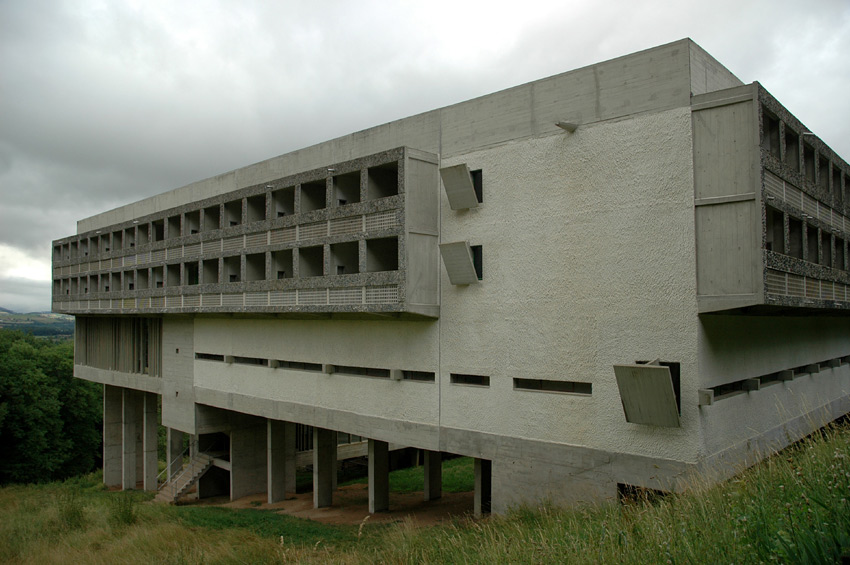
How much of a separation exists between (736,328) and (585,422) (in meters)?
4.43

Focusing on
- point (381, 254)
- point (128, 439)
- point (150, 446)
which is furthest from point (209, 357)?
point (128, 439)

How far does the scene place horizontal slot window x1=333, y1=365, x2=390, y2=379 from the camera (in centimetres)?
2028

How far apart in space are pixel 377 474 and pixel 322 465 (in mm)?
3380

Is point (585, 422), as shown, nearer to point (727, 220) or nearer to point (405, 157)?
point (727, 220)

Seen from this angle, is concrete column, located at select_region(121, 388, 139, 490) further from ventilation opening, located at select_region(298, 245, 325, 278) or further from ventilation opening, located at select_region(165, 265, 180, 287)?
ventilation opening, located at select_region(298, 245, 325, 278)

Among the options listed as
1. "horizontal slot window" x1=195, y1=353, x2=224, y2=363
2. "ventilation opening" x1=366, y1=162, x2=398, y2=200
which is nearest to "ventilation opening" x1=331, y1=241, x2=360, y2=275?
"ventilation opening" x1=366, y1=162, x2=398, y2=200

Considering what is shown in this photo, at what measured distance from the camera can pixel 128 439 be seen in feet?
131

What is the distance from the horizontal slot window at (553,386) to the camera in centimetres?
1536

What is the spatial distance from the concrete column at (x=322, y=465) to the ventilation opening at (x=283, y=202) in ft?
32.2

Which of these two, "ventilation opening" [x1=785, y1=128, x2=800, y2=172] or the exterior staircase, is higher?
"ventilation opening" [x1=785, y1=128, x2=800, y2=172]

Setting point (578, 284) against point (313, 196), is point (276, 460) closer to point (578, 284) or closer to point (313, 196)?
point (313, 196)

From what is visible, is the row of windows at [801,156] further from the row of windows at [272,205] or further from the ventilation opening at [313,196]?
the ventilation opening at [313,196]

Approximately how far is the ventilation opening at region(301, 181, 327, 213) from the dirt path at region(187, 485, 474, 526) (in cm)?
1180

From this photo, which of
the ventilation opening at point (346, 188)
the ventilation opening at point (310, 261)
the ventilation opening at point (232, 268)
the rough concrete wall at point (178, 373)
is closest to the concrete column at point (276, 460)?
the rough concrete wall at point (178, 373)
